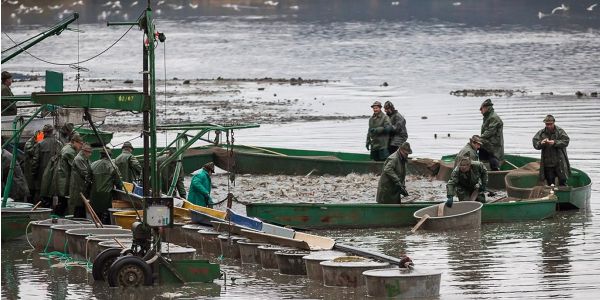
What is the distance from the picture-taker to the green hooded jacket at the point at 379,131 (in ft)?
93.8

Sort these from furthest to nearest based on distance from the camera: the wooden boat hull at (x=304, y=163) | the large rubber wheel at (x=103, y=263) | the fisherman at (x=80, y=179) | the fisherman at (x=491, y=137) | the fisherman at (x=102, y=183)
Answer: the wooden boat hull at (x=304, y=163) → the fisherman at (x=491, y=137) → the fisherman at (x=102, y=183) → the fisherman at (x=80, y=179) → the large rubber wheel at (x=103, y=263)

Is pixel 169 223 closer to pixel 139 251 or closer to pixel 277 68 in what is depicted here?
pixel 139 251

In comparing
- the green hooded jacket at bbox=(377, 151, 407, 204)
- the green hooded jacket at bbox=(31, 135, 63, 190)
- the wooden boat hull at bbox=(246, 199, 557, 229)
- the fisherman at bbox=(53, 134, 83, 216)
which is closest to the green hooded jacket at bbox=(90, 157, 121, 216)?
the fisherman at bbox=(53, 134, 83, 216)

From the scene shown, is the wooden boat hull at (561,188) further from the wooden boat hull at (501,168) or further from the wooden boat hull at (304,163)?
the wooden boat hull at (304,163)

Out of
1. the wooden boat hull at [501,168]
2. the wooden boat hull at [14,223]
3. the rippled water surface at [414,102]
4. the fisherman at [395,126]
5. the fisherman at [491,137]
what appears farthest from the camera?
the fisherman at [395,126]

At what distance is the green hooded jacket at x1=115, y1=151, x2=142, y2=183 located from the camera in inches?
981

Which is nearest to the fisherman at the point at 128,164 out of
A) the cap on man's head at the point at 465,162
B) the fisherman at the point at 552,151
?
the cap on man's head at the point at 465,162

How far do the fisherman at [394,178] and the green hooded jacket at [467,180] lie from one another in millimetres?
786

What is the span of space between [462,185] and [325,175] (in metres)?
6.50

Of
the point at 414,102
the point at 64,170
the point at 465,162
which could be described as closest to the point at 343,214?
the point at 465,162

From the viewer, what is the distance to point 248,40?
109 m

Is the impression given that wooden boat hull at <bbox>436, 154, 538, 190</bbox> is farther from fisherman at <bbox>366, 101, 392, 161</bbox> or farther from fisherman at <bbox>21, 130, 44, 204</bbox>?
fisherman at <bbox>21, 130, 44, 204</bbox>

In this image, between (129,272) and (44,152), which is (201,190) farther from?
(129,272)

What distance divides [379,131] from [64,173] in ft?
23.3
